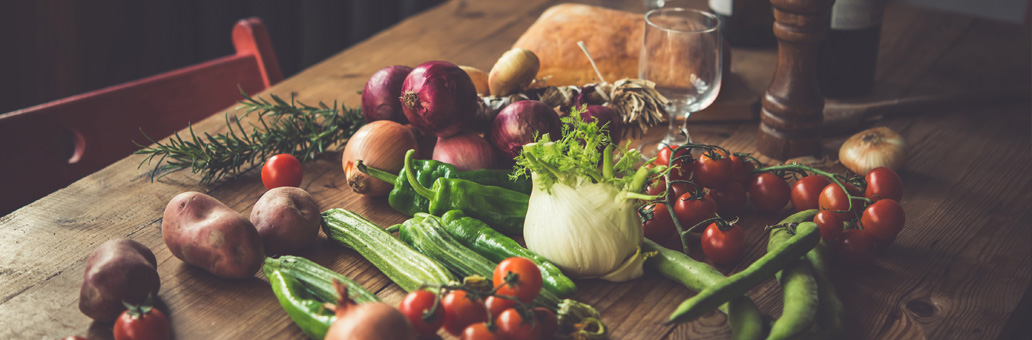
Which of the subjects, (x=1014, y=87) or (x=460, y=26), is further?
(x=460, y=26)

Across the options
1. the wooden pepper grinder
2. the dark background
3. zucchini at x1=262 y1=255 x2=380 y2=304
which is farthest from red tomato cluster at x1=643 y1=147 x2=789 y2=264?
the dark background

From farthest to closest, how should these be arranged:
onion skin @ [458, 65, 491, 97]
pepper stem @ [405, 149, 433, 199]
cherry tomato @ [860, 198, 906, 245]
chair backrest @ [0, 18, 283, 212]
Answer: onion skin @ [458, 65, 491, 97] < chair backrest @ [0, 18, 283, 212] < pepper stem @ [405, 149, 433, 199] < cherry tomato @ [860, 198, 906, 245]

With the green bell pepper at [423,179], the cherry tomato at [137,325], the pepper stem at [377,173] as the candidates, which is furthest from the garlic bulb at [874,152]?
the cherry tomato at [137,325]

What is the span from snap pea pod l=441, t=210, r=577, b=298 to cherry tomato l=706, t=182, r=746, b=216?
14.0 inches

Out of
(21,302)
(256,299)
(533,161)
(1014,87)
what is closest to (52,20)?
(21,302)

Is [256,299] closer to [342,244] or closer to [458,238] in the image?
[342,244]

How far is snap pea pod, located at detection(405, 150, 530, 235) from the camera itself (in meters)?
1.26

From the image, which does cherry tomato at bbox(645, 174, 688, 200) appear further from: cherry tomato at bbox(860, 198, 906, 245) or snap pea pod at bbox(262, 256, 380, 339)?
snap pea pod at bbox(262, 256, 380, 339)

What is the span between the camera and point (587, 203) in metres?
1.06

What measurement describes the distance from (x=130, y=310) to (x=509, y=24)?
1.54 metres

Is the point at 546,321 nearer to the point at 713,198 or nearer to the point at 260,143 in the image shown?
the point at 713,198

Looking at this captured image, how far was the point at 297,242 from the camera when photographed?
1184 mm

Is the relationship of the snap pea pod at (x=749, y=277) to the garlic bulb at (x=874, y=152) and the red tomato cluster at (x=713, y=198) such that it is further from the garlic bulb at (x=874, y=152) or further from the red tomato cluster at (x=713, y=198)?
the garlic bulb at (x=874, y=152)

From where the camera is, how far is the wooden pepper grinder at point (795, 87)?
138 cm
